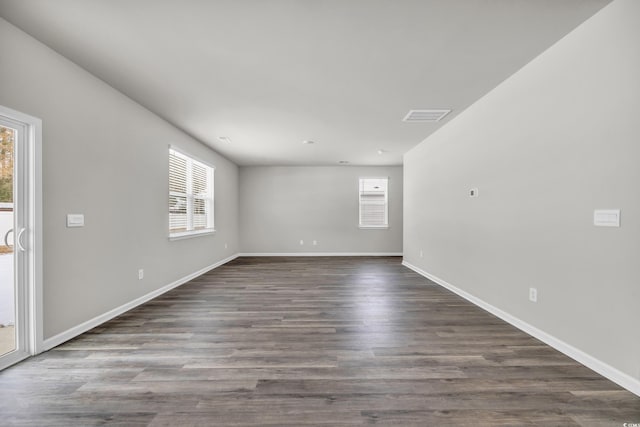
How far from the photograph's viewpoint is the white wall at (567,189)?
5.90 ft

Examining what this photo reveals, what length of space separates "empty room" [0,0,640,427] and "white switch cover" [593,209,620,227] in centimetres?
2

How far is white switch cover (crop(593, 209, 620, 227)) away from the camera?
1.85 meters

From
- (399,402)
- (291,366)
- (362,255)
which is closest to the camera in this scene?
(399,402)

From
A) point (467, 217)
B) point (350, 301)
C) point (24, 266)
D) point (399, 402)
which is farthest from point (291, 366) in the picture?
point (467, 217)

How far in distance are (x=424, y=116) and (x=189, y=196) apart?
4214mm

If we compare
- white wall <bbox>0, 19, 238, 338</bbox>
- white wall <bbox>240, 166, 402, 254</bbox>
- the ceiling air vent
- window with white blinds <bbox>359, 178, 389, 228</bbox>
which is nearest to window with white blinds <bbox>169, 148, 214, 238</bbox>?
white wall <bbox>0, 19, 238, 338</bbox>

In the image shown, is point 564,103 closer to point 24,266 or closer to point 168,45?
point 168,45

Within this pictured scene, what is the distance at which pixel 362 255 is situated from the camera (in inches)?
304

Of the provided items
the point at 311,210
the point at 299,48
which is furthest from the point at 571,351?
the point at 311,210

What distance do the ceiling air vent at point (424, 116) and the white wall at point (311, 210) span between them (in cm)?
373

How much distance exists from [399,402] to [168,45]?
10.5ft

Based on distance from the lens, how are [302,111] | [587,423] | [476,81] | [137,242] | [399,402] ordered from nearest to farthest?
[587,423] → [399,402] → [476,81] → [137,242] → [302,111]

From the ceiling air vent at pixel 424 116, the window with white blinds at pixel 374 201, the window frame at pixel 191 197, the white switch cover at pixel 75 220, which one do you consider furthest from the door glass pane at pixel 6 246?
the window with white blinds at pixel 374 201

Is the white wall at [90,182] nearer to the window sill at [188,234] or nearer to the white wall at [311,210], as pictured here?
the window sill at [188,234]
